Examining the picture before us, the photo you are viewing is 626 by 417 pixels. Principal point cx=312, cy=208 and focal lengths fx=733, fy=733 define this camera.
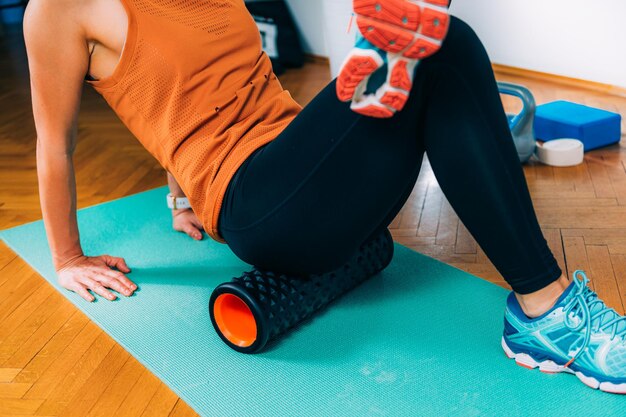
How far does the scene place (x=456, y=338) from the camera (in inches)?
53.2

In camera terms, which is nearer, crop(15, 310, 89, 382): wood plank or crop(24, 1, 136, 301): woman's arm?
crop(24, 1, 136, 301): woman's arm

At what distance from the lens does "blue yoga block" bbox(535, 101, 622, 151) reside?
94.9 inches

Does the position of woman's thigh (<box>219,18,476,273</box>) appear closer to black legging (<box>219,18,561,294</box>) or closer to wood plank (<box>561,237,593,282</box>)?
black legging (<box>219,18,561,294</box>)

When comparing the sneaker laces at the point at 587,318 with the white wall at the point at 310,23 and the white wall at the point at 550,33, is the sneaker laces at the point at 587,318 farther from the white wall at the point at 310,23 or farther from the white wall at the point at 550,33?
the white wall at the point at 310,23

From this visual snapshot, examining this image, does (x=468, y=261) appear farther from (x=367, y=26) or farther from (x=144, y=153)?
(x=144, y=153)

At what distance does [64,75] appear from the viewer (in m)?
A: 1.31

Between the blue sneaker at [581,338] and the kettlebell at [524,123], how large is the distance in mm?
1115

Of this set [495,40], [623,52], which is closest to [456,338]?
[623,52]

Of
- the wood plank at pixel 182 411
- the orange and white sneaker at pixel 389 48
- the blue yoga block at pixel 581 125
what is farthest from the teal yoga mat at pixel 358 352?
the blue yoga block at pixel 581 125

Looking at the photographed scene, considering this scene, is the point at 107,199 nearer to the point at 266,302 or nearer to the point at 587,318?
the point at 266,302

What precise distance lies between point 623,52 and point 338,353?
232 centimetres

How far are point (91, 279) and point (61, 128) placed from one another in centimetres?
39

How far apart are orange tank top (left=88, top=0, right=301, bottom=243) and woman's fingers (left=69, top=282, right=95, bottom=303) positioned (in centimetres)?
45

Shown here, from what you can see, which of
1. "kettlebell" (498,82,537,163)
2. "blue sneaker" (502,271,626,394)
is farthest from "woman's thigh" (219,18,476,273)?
"kettlebell" (498,82,537,163)
